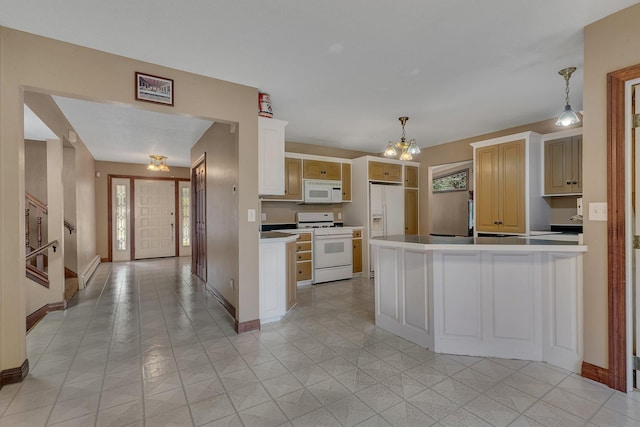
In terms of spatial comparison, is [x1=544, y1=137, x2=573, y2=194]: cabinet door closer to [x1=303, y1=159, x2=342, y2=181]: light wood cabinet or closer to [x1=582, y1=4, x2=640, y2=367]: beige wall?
[x1=582, y1=4, x2=640, y2=367]: beige wall

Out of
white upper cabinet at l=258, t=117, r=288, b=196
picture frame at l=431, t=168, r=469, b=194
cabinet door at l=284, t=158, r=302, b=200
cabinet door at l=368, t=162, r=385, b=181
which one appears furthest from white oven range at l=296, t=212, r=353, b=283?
picture frame at l=431, t=168, r=469, b=194

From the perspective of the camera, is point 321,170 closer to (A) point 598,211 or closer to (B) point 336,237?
(B) point 336,237

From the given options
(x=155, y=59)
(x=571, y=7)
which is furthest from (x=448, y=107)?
(x=155, y=59)

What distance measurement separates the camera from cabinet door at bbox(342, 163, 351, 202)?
18.9ft

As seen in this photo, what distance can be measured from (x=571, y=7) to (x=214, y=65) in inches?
106

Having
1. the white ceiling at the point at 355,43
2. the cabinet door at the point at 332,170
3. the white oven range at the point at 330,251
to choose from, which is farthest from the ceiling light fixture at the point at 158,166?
the cabinet door at the point at 332,170

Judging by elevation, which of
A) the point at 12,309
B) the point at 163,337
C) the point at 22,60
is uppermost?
the point at 22,60

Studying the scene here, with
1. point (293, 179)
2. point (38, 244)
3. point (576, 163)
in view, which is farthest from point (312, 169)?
A: point (38, 244)

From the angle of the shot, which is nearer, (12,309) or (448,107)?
(12,309)

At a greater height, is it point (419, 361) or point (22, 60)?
point (22, 60)

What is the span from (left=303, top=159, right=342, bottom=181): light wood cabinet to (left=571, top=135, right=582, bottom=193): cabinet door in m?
3.47

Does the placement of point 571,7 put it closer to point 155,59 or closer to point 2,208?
point 155,59

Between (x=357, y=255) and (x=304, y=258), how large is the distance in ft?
3.75

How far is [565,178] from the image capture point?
4.04 m
